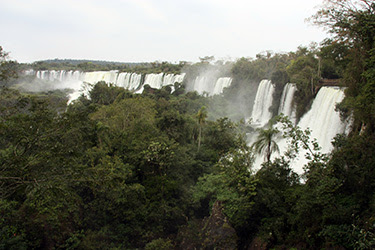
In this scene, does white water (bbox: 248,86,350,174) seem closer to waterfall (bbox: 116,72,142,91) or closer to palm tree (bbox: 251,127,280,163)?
palm tree (bbox: 251,127,280,163)

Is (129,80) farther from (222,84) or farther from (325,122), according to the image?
(325,122)

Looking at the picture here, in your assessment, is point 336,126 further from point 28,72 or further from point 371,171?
point 28,72

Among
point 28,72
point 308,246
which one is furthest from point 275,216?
point 28,72

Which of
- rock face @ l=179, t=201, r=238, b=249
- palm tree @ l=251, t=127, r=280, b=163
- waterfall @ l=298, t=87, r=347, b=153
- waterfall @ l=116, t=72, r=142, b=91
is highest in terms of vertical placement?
waterfall @ l=116, t=72, r=142, b=91

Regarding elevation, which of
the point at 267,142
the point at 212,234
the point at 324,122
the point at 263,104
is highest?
the point at 263,104

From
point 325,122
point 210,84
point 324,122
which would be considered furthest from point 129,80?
point 325,122

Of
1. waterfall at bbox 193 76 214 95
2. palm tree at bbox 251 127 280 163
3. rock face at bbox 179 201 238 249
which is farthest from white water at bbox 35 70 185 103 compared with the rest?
rock face at bbox 179 201 238 249
